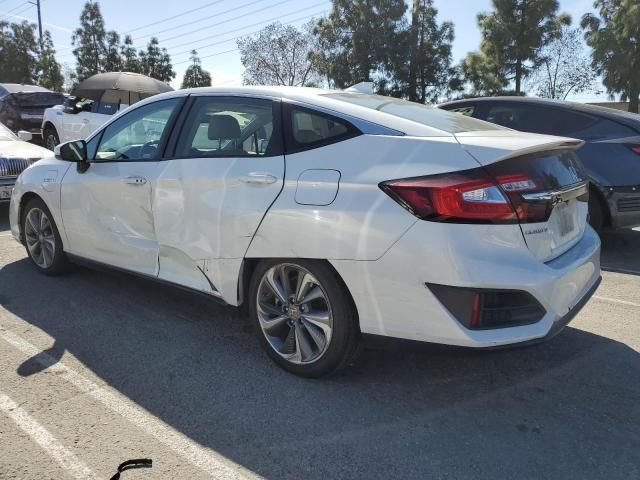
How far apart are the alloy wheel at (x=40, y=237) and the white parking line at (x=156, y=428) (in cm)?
161

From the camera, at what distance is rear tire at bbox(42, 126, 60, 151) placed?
42.4ft

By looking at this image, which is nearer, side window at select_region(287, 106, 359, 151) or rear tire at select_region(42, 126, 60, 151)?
side window at select_region(287, 106, 359, 151)

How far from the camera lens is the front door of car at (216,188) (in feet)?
10.5

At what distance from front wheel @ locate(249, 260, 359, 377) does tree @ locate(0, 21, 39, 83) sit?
58612 mm

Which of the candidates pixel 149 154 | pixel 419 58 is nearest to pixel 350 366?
pixel 149 154

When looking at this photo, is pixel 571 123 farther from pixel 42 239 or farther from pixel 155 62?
pixel 155 62

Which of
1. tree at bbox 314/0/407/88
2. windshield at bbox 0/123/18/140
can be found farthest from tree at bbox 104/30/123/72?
windshield at bbox 0/123/18/140

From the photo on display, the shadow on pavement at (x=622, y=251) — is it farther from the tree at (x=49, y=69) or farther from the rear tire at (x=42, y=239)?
the tree at (x=49, y=69)

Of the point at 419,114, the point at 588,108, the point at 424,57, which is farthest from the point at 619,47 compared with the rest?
the point at 419,114

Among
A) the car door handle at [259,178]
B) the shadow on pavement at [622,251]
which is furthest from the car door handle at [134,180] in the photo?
the shadow on pavement at [622,251]

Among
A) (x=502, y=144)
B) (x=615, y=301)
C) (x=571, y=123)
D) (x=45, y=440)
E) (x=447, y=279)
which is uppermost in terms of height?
(x=571, y=123)

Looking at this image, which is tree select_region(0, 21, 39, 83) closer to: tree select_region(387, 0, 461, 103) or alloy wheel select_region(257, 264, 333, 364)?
tree select_region(387, 0, 461, 103)

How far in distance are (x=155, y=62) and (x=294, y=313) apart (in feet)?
174

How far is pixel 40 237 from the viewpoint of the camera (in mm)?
5070
